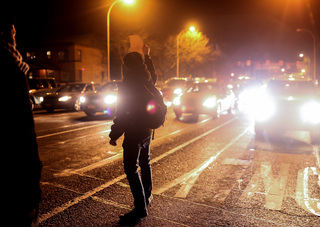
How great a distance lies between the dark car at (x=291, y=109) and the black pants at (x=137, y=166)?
261 inches

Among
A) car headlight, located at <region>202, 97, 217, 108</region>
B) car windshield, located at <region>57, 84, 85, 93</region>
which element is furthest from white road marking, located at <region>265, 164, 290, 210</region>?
car windshield, located at <region>57, 84, 85, 93</region>

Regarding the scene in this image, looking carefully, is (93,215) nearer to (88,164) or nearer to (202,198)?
(202,198)

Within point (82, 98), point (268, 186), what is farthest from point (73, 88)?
point (268, 186)

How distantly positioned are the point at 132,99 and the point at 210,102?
40.7 feet

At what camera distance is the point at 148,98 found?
4.04 meters

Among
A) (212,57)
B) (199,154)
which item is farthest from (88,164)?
(212,57)

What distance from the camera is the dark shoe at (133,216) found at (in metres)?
4.17

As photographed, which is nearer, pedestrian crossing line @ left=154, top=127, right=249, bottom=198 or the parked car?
pedestrian crossing line @ left=154, top=127, right=249, bottom=198

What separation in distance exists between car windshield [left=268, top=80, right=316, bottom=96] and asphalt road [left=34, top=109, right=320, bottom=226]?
1382 millimetres

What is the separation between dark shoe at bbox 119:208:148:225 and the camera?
4.17 m

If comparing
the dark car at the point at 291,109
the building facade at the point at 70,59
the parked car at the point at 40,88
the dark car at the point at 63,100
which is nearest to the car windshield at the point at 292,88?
the dark car at the point at 291,109

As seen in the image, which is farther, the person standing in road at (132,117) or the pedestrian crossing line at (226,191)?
the pedestrian crossing line at (226,191)

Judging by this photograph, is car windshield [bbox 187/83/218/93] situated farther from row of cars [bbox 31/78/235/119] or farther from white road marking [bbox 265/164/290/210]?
white road marking [bbox 265/164/290/210]

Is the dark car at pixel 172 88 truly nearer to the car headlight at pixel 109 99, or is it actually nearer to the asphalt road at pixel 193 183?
the car headlight at pixel 109 99
